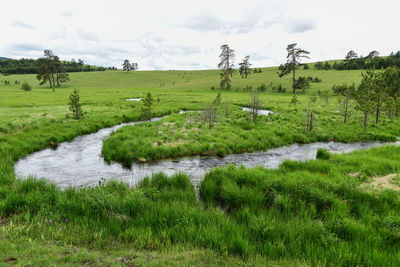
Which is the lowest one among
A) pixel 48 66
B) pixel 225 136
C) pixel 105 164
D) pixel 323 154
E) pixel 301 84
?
pixel 105 164

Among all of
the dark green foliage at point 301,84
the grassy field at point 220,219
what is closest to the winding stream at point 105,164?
the grassy field at point 220,219

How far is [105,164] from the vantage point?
1181 cm

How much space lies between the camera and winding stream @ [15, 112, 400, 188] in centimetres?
987

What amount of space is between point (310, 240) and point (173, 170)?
7755mm

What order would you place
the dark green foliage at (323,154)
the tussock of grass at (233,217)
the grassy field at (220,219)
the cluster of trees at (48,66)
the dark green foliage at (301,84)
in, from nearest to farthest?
the grassy field at (220,219) → the tussock of grass at (233,217) → the dark green foliage at (323,154) → the dark green foliage at (301,84) → the cluster of trees at (48,66)

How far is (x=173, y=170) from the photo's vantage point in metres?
11.1

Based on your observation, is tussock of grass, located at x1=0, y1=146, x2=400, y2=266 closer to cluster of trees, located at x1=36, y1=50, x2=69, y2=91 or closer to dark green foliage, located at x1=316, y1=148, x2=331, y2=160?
dark green foliage, located at x1=316, y1=148, x2=331, y2=160

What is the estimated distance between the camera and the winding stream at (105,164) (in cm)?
987

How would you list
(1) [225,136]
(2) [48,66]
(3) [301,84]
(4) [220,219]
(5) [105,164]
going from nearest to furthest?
(4) [220,219], (5) [105,164], (1) [225,136], (3) [301,84], (2) [48,66]

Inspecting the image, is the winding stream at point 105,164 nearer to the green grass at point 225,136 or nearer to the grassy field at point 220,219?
the green grass at point 225,136

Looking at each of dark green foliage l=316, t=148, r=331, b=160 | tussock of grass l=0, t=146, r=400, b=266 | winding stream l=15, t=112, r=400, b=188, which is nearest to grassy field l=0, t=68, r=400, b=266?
tussock of grass l=0, t=146, r=400, b=266

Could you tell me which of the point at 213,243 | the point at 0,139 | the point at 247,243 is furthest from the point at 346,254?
the point at 0,139

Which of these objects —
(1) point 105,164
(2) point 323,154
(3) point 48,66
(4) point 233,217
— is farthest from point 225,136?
(3) point 48,66

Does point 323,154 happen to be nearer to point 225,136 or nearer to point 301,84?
point 225,136
